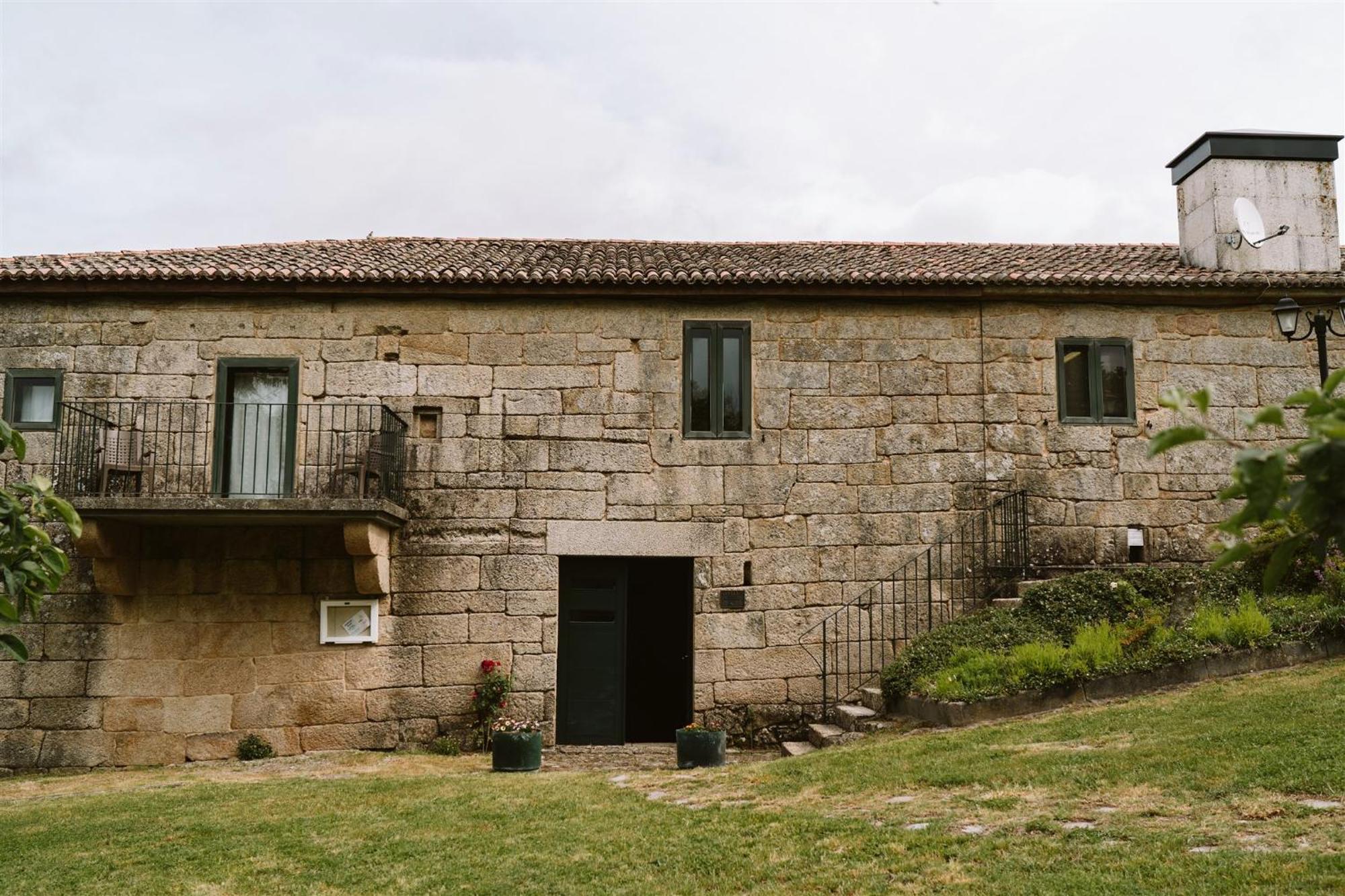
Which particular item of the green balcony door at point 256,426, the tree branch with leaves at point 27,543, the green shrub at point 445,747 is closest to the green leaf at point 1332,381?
the tree branch with leaves at point 27,543

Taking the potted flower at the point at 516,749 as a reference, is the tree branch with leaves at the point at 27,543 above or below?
above

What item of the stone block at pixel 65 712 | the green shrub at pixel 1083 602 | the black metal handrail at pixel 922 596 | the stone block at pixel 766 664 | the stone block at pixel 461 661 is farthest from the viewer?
the black metal handrail at pixel 922 596

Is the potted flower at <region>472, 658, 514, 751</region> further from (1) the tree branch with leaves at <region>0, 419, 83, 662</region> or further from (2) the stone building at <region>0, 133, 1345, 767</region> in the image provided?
(1) the tree branch with leaves at <region>0, 419, 83, 662</region>

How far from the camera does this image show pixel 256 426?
1145 cm

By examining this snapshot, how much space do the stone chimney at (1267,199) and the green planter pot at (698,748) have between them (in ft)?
26.5

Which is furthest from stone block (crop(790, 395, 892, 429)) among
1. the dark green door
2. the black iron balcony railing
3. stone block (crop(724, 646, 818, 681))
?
the black iron balcony railing

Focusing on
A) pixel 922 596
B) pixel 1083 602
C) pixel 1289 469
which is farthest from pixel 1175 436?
pixel 922 596

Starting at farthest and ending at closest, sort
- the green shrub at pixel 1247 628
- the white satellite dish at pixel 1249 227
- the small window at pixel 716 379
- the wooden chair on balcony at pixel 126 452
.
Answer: the white satellite dish at pixel 1249 227 < the small window at pixel 716 379 < the wooden chair on balcony at pixel 126 452 < the green shrub at pixel 1247 628

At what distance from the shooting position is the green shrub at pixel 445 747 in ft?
35.7

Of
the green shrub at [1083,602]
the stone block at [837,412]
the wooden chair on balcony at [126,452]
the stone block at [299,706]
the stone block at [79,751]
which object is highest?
the stone block at [837,412]

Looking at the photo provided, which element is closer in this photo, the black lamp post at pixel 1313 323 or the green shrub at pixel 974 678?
the green shrub at pixel 974 678

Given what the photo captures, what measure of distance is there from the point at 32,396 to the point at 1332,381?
1218 centimetres

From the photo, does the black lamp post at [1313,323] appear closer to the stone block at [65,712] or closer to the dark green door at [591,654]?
the dark green door at [591,654]

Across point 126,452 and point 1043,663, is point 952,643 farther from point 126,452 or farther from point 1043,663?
point 126,452
